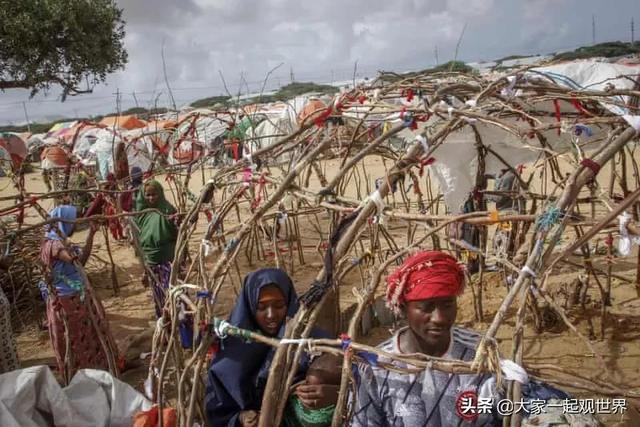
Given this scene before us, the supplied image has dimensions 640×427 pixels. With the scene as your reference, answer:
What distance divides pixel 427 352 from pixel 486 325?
110 inches

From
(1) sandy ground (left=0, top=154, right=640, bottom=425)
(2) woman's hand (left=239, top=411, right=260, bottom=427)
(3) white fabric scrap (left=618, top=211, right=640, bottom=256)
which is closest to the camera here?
(3) white fabric scrap (left=618, top=211, right=640, bottom=256)

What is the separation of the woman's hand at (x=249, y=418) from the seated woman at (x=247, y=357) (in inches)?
0.9

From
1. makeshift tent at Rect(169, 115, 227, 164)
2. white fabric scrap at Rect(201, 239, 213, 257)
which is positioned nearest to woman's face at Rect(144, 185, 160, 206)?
makeshift tent at Rect(169, 115, 227, 164)

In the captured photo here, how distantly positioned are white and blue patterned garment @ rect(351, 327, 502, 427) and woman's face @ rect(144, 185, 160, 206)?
3.01 meters

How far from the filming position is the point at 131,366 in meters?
3.89

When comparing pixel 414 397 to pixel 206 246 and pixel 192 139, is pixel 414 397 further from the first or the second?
pixel 192 139

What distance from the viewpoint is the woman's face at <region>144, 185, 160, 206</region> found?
4094 millimetres

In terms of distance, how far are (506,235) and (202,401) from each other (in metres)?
2.96

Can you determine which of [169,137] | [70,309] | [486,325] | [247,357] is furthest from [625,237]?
[169,137]

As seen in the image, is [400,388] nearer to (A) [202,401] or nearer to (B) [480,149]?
(A) [202,401]

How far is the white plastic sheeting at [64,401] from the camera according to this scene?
2.05 meters

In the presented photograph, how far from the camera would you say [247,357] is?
1925 millimetres

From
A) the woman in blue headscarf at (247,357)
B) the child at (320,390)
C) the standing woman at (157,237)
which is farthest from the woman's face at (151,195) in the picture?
the child at (320,390)

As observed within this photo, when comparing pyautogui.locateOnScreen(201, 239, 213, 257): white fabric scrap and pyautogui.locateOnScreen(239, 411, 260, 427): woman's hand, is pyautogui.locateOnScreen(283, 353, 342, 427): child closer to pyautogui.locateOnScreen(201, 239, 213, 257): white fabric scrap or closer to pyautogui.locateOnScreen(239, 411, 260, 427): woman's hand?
pyautogui.locateOnScreen(239, 411, 260, 427): woman's hand
